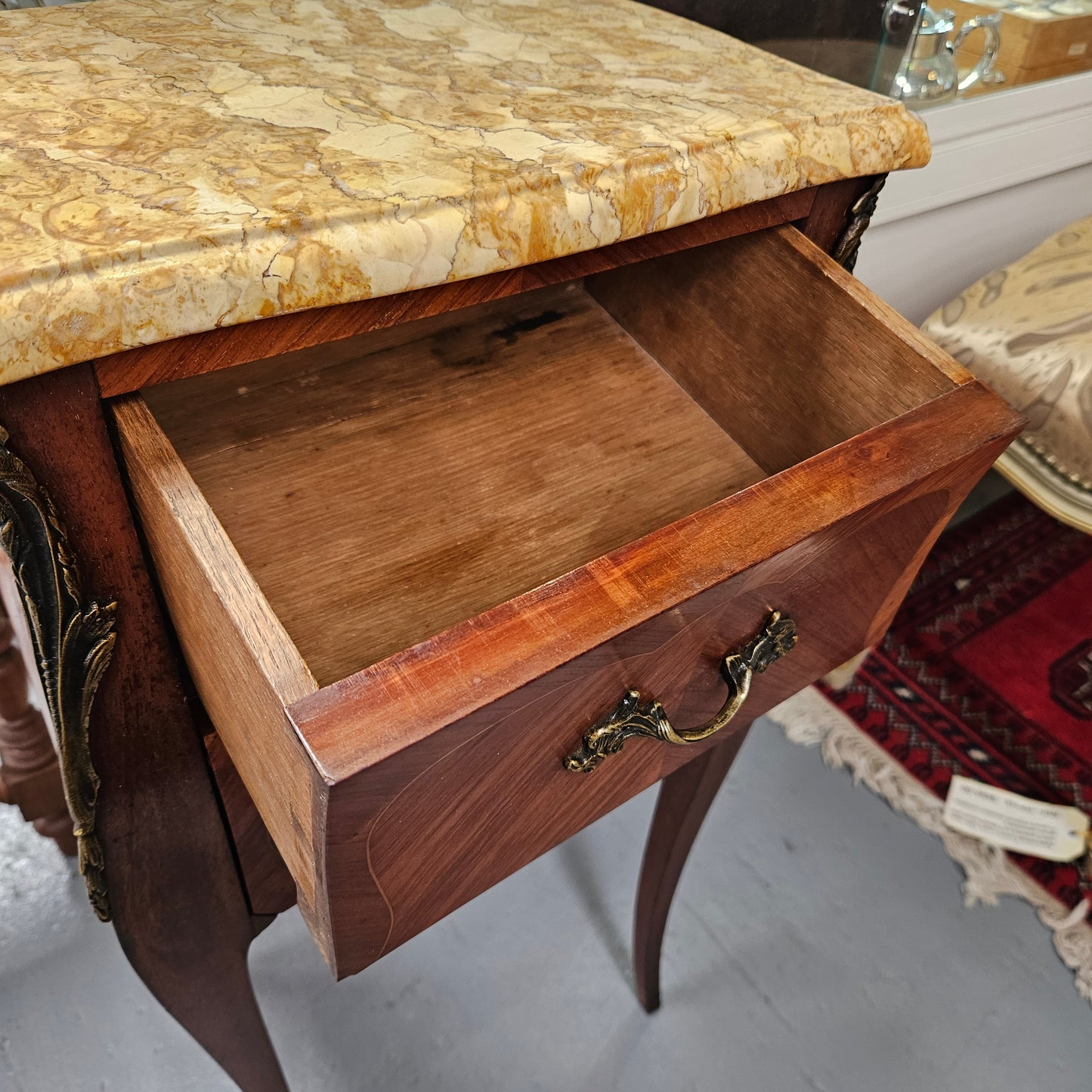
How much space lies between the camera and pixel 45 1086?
0.81 m

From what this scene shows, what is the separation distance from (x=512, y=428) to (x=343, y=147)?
0.63 feet

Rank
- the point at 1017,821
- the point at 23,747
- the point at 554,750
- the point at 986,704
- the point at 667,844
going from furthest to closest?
the point at 986,704
the point at 1017,821
the point at 23,747
the point at 667,844
the point at 554,750

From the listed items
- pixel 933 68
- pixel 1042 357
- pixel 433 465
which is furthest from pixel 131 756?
pixel 933 68

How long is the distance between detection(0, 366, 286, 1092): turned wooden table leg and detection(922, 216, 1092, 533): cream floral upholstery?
894mm

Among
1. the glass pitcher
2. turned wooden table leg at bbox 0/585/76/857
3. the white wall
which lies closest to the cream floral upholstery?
the white wall

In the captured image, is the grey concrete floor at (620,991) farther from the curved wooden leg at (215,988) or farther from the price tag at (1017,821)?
the curved wooden leg at (215,988)

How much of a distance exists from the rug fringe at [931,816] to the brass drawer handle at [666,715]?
0.79m

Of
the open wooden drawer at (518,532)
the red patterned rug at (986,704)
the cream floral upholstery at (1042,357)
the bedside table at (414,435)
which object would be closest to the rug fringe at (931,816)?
the red patterned rug at (986,704)

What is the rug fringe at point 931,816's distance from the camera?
1.00m

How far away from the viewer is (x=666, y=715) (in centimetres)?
40

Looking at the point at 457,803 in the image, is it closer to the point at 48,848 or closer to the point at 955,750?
the point at 48,848

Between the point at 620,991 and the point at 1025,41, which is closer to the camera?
the point at 620,991

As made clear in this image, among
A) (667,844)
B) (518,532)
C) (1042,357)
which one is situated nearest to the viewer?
(518,532)

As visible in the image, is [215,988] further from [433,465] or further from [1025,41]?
[1025,41]
